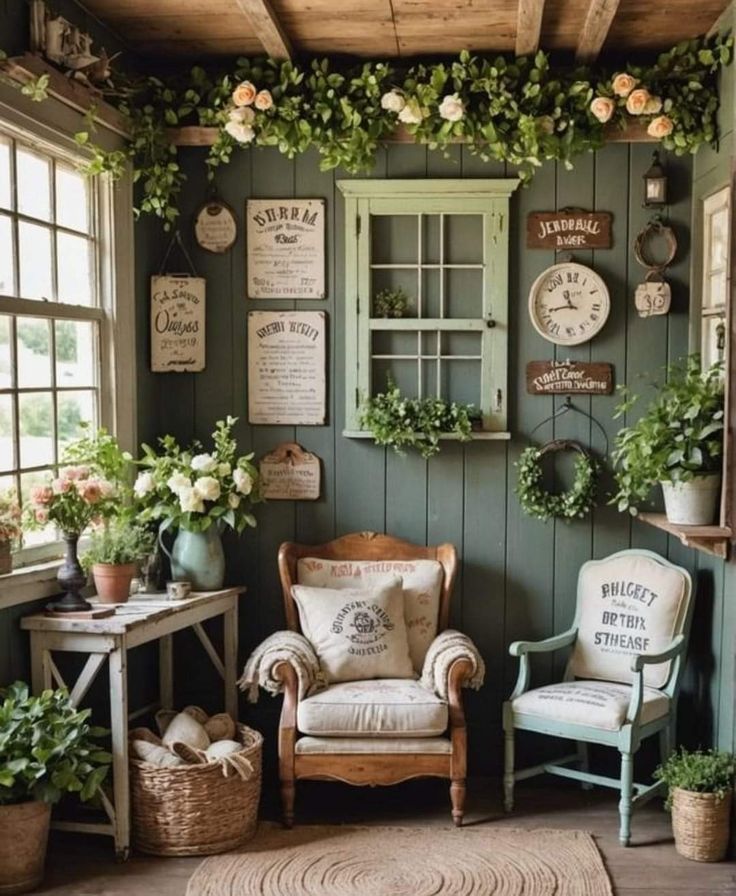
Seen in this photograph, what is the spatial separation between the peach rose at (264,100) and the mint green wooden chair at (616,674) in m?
2.21

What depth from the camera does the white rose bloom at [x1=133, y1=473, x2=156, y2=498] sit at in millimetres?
4273

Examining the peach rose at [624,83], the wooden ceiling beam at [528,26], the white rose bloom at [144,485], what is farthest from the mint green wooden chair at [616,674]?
the wooden ceiling beam at [528,26]

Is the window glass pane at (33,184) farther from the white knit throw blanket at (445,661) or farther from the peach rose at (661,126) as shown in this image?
the peach rose at (661,126)

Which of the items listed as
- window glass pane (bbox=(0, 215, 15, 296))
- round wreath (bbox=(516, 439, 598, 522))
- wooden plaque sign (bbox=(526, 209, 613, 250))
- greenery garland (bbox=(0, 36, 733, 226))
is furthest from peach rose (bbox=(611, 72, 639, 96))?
window glass pane (bbox=(0, 215, 15, 296))

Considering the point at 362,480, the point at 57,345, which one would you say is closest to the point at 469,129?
the point at 362,480

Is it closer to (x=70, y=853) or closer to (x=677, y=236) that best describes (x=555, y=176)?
(x=677, y=236)

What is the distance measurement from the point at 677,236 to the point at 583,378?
673mm

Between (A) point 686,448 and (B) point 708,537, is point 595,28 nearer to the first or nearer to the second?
(A) point 686,448

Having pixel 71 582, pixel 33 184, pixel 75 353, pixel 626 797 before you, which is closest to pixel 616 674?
pixel 626 797

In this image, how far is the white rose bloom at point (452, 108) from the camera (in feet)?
14.1

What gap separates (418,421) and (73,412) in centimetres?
133

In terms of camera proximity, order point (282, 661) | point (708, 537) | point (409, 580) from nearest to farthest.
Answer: point (708, 537)
point (282, 661)
point (409, 580)

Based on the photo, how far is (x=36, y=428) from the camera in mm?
3971

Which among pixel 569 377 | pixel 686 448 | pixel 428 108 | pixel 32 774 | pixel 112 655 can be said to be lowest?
pixel 32 774
